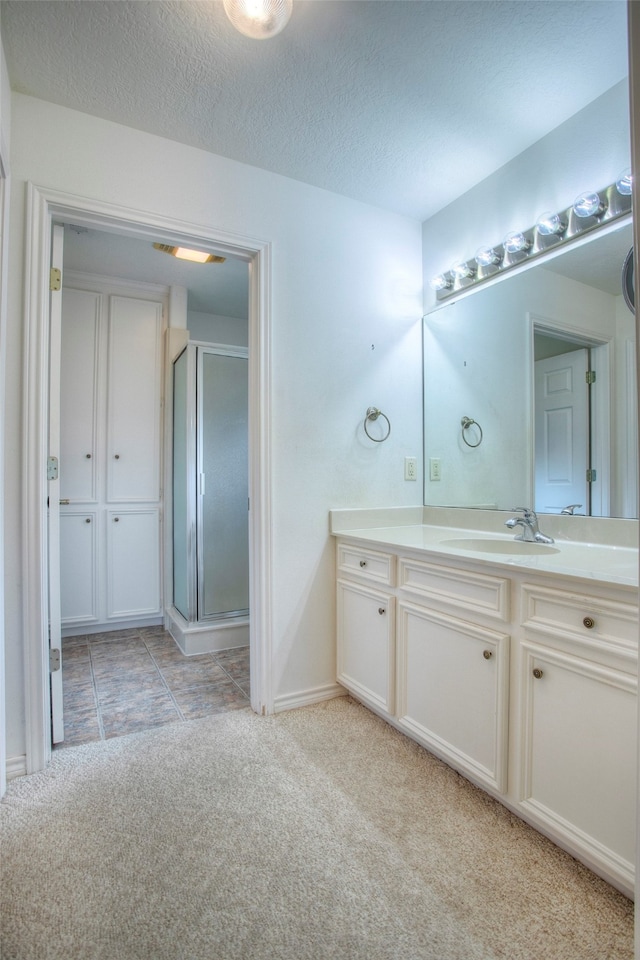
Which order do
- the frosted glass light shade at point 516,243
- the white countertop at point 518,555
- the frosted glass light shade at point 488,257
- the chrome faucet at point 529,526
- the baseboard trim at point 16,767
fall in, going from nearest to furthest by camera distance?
the white countertop at point 518,555 < the baseboard trim at point 16,767 < the chrome faucet at point 529,526 < the frosted glass light shade at point 516,243 < the frosted glass light shade at point 488,257

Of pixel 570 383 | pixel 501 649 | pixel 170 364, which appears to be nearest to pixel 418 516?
pixel 570 383

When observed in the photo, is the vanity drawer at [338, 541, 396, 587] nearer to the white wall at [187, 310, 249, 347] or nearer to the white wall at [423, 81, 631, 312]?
the white wall at [423, 81, 631, 312]

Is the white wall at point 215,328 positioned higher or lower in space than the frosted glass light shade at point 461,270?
higher

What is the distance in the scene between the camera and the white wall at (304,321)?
1754 millimetres

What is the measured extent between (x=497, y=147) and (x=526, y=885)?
2.51m

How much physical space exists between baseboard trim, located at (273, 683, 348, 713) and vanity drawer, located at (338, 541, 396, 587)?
0.56m

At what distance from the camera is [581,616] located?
1.22 m

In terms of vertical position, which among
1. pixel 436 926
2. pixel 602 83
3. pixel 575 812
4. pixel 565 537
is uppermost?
pixel 602 83

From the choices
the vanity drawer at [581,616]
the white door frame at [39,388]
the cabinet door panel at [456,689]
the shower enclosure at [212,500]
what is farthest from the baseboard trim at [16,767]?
the vanity drawer at [581,616]

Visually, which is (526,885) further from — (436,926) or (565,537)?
(565,537)

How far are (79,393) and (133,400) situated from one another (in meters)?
0.35

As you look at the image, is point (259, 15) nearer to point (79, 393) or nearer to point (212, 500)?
point (212, 500)

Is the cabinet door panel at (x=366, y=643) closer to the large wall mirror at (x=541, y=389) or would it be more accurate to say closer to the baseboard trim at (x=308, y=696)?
the baseboard trim at (x=308, y=696)

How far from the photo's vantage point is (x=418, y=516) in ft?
8.24
